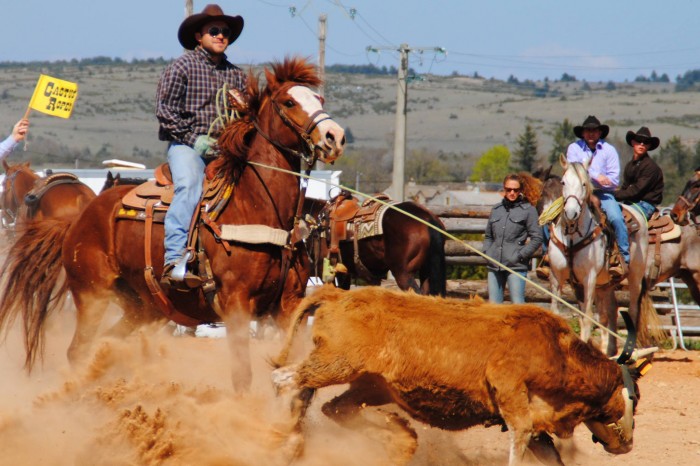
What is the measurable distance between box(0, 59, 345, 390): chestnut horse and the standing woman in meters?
5.08

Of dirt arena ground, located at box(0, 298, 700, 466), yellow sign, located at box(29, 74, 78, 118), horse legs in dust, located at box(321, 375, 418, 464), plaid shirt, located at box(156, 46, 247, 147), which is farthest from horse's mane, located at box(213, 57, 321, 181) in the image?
yellow sign, located at box(29, 74, 78, 118)

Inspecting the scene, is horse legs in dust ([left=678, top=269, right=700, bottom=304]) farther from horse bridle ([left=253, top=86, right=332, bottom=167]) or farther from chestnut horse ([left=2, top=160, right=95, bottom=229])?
horse bridle ([left=253, top=86, right=332, bottom=167])

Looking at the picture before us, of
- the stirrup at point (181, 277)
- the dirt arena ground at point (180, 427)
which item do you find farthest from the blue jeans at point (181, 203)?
the dirt arena ground at point (180, 427)

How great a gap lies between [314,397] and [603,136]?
749 centimetres

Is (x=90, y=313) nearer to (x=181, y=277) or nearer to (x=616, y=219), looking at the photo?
(x=181, y=277)

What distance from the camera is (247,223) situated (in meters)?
6.88

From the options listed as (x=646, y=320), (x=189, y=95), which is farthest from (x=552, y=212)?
(x=189, y=95)

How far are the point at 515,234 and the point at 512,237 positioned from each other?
0.18ft

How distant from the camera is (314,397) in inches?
231

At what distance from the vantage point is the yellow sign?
10.1m

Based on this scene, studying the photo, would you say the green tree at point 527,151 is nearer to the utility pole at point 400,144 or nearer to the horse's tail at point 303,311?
the utility pole at point 400,144

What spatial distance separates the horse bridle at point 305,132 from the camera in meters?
6.66

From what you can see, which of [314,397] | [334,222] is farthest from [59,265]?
[334,222]

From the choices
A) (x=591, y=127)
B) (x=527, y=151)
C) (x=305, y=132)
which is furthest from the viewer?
(x=527, y=151)
